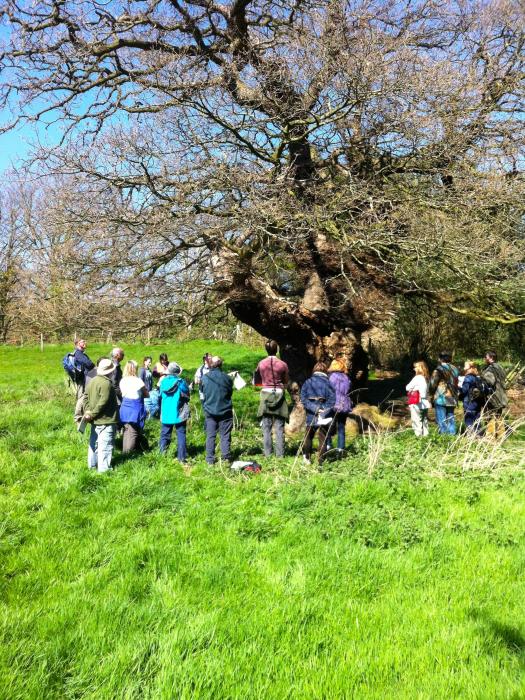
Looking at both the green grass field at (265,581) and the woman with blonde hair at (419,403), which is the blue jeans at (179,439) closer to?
the green grass field at (265,581)

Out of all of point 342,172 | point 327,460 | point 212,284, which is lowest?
point 327,460

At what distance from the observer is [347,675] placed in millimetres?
2906

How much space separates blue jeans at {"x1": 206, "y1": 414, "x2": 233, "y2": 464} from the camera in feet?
25.4

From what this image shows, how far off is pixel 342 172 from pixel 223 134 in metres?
2.62

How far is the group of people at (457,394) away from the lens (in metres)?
9.77

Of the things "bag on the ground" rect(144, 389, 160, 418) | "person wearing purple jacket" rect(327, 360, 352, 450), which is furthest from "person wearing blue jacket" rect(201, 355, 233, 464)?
"bag on the ground" rect(144, 389, 160, 418)

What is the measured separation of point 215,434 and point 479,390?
5139mm

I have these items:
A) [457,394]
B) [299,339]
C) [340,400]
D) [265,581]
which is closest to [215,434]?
[340,400]

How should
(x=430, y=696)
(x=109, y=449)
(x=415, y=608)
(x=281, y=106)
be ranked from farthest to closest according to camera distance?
(x=281, y=106) < (x=109, y=449) < (x=415, y=608) < (x=430, y=696)

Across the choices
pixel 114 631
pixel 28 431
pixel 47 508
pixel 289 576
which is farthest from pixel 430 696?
pixel 28 431

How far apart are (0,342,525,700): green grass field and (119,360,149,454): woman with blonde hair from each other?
101cm

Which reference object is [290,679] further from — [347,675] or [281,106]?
[281,106]

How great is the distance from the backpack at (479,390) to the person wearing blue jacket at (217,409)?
15.6ft

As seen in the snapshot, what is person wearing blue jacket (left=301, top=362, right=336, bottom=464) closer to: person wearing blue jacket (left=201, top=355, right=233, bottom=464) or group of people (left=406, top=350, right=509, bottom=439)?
person wearing blue jacket (left=201, top=355, right=233, bottom=464)
